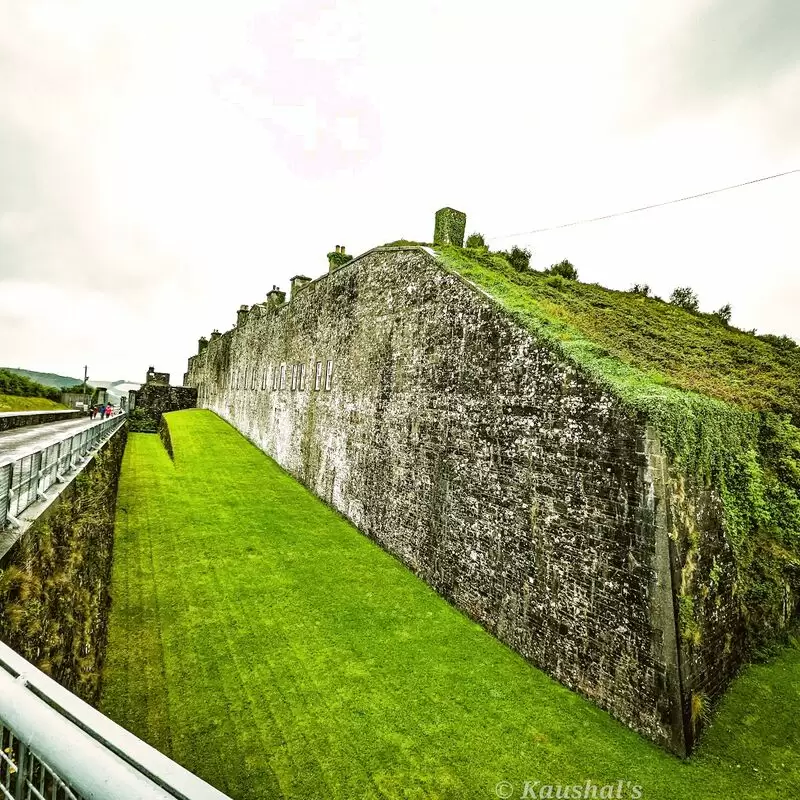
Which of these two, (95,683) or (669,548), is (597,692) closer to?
(669,548)

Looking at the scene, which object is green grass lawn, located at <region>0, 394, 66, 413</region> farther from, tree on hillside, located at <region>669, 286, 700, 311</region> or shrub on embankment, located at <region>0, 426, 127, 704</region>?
tree on hillside, located at <region>669, 286, 700, 311</region>

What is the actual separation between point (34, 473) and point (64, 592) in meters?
1.60

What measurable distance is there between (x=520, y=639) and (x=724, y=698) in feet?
9.92

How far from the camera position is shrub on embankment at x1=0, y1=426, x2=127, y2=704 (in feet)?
14.9

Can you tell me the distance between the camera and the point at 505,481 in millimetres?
8914

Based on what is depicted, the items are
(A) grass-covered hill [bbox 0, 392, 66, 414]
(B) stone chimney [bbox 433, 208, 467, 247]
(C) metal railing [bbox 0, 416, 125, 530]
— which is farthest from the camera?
(A) grass-covered hill [bbox 0, 392, 66, 414]

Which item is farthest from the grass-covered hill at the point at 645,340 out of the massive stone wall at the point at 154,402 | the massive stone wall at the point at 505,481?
the massive stone wall at the point at 154,402

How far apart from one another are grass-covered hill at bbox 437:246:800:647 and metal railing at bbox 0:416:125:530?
7.87m

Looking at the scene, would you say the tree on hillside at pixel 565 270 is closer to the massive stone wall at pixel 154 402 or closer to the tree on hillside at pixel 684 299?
the tree on hillside at pixel 684 299

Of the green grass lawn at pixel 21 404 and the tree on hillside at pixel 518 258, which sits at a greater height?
the tree on hillside at pixel 518 258

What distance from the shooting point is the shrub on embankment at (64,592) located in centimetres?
454

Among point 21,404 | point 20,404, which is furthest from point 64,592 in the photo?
point 21,404

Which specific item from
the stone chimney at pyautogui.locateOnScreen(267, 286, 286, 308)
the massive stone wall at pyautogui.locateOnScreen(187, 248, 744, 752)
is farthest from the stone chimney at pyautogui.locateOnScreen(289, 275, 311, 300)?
the massive stone wall at pyautogui.locateOnScreen(187, 248, 744, 752)

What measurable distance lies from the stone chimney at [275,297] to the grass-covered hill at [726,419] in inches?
603
